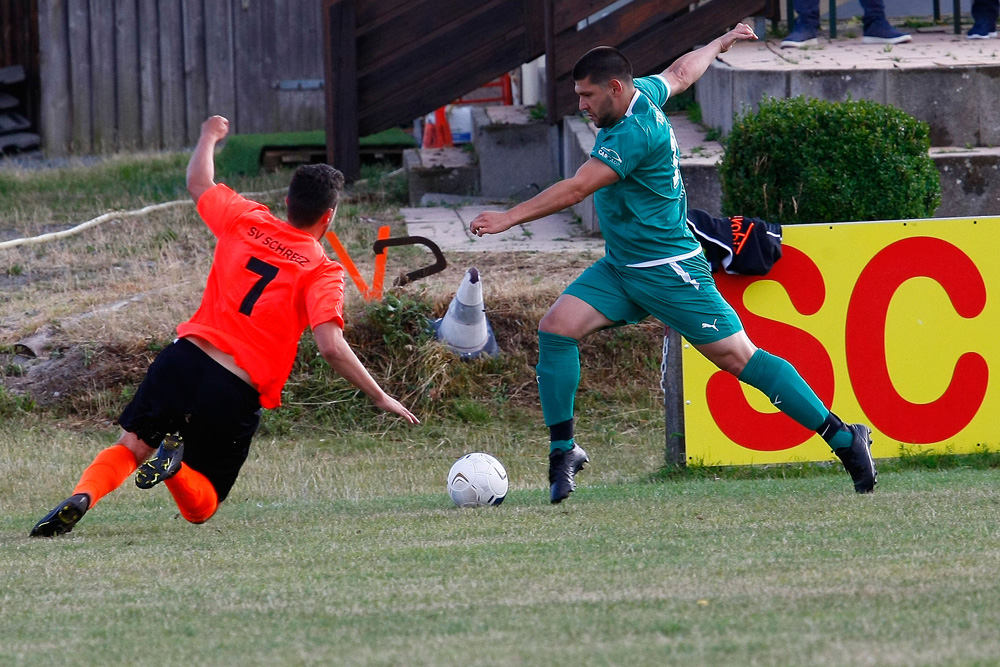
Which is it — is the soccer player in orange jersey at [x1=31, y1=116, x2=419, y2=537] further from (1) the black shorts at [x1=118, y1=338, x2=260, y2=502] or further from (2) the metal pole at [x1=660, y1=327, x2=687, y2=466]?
(2) the metal pole at [x1=660, y1=327, x2=687, y2=466]

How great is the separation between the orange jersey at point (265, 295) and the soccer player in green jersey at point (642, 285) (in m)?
1.15

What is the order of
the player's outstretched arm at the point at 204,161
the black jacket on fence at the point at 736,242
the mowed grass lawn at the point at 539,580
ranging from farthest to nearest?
the black jacket on fence at the point at 736,242
the player's outstretched arm at the point at 204,161
the mowed grass lawn at the point at 539,580

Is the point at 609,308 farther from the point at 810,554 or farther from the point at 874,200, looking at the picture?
the point at 874,200

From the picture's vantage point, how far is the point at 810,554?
13.7 feet

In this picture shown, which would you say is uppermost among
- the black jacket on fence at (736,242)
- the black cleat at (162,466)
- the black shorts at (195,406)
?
the black jacket on fence at (736,242)

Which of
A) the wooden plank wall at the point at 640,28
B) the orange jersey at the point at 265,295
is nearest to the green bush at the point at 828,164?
the orange jersey at the point at 265,295

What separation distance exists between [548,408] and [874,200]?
276 centimetres

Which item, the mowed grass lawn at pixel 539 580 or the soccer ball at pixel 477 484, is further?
the soccer ball at pixel 477 484

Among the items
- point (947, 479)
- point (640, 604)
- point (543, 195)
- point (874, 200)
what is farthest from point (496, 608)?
point (874, 200)

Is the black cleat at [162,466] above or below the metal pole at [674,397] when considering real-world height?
above

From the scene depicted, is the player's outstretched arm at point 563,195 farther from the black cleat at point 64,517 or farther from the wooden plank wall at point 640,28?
the wooden plank wall at point 640,28

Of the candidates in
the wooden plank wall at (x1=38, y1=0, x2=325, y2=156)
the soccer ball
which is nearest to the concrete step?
the soccer ball

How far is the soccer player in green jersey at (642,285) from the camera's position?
5434mm

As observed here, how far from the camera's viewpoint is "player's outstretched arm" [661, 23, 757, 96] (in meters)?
6.00
